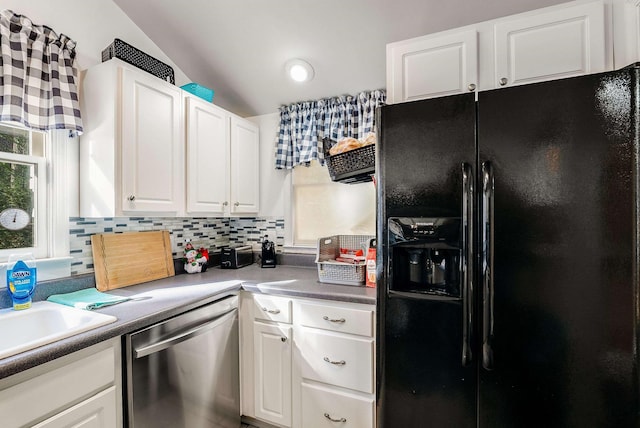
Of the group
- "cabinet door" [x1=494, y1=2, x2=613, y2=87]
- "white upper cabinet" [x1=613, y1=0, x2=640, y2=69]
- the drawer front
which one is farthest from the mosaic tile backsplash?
"white upper cabinet" [x1=613, y1=0, x2=640, y2=69]

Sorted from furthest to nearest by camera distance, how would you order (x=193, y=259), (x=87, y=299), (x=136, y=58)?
(x=193, y=259)
(x=136, y=58)
(x=87, y=299)

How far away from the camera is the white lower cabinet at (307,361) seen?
167cm

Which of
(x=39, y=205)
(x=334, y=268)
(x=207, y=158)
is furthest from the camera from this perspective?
(x=207, y=158)

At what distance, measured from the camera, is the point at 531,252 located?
116 centimetres

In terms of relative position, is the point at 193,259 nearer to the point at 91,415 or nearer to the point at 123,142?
the point at 123,142

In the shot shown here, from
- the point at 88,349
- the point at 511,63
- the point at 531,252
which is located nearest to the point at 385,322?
the point at 531,252

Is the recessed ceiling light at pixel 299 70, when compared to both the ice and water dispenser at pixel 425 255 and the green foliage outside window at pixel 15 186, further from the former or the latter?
the green foliage outside window at pixel 15 186

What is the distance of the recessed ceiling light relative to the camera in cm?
219

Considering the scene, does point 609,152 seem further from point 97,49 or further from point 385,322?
point 97,49

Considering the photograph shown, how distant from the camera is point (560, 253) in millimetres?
1131

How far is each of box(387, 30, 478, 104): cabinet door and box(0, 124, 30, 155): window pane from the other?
6.12 feet

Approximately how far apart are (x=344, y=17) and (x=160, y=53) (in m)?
1.29

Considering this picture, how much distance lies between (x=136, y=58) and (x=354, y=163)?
4.37ft

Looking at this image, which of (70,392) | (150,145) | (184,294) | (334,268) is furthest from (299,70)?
(70,392)
